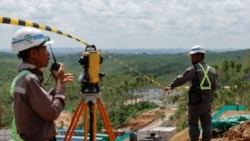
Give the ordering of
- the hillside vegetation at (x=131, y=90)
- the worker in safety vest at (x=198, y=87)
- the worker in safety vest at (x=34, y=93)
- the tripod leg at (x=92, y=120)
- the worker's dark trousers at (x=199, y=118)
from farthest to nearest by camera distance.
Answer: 1. the hillside vegetation at (x=131, y=90)
2. the worker's dark trousers at (x=199, y=118)
3. the worker in safety vest at (x=198, y=87)
4. the tripod leg at (x=92, y=120)
5. the worker in safety vest at (x=34, y=93)

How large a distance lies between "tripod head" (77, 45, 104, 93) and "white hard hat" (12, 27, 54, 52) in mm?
692

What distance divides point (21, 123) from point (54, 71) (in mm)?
384

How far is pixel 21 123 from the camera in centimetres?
236

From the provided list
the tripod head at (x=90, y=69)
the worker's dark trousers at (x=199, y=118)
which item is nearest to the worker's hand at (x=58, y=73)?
the tripod head at (x=90, y=69)

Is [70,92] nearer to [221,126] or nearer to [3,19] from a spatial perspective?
[221,126]

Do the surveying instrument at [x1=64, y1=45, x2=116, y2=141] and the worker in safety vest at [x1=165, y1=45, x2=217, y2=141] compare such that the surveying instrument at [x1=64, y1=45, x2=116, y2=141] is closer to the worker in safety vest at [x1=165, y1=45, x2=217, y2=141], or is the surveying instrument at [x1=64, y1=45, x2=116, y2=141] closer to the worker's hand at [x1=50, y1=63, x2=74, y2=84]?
the worker's hand at [x1=50, y1=63, x2=74, y2=84]

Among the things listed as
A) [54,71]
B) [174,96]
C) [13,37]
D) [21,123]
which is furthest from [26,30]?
[174,96]

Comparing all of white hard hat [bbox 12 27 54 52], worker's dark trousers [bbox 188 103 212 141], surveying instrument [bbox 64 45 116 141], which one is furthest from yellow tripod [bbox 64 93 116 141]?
worker's dark trousers [bbox 188 103 212 141]

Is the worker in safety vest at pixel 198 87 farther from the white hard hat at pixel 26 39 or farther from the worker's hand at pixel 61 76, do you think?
the white hard hat at pixel 26 39

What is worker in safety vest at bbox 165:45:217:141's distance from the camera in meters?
5.50

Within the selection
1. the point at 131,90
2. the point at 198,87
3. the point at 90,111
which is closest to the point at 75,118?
the point at 90,111

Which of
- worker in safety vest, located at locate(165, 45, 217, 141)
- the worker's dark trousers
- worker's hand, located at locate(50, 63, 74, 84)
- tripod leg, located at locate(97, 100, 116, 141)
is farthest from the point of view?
the worker's dark trousers

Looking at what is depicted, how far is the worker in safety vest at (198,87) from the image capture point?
216 inches

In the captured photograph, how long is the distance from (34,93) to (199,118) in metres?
3.94
